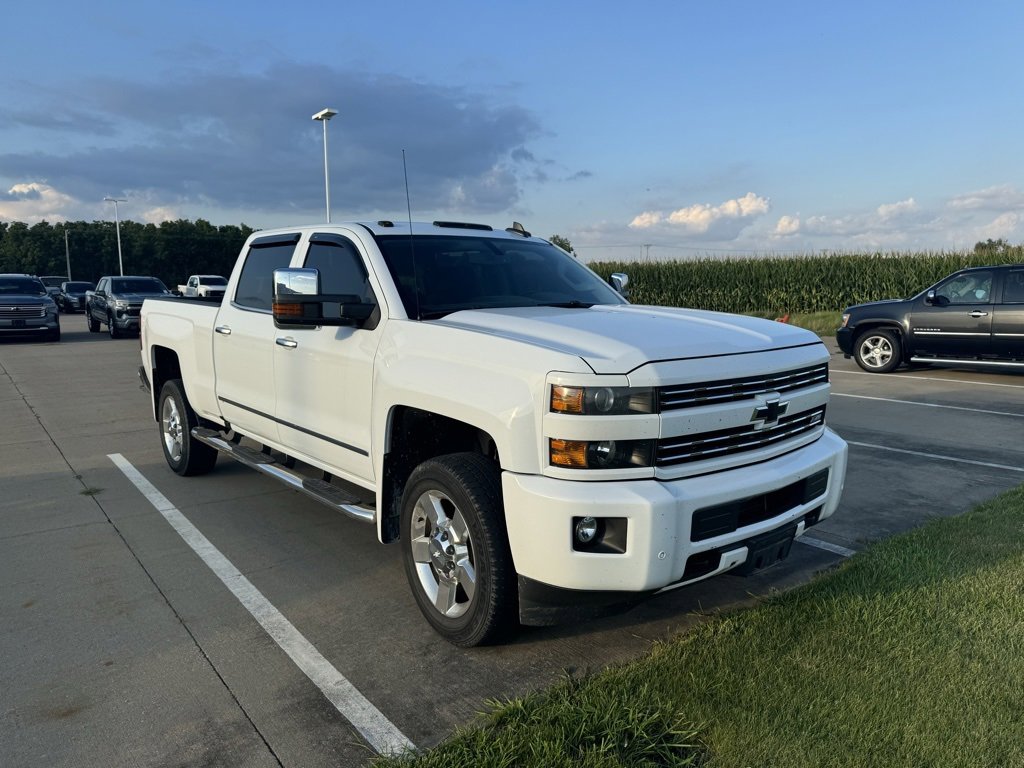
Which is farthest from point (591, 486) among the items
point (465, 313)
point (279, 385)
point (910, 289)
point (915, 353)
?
point (910, 289)

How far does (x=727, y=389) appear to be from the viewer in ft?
10.9

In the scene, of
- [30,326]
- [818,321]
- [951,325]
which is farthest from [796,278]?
[30,326]

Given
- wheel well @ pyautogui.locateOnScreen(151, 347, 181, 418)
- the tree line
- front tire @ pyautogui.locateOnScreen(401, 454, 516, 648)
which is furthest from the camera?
the tree line

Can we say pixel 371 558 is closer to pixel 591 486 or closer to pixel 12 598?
pixel 12 598

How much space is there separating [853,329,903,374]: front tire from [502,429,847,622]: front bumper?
459 inches

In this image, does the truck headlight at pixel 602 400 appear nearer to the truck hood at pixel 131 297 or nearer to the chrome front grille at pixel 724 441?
the chrome front grille at pixel 724 441

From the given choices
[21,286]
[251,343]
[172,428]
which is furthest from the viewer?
[21,286]

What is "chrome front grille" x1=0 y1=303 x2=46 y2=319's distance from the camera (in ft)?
65.4

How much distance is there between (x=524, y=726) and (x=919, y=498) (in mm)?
4361

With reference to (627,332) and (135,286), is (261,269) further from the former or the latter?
(135,286)

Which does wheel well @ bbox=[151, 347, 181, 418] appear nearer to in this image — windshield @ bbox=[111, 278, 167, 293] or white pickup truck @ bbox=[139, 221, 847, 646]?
white pickup truck @ bbox=[139, 221, 847, 646]

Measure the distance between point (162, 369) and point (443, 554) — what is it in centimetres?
460

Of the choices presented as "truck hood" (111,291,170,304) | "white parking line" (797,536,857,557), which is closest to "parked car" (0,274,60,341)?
"truck hood" (111,291,170,304)

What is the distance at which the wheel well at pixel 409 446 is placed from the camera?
12.6 ft
